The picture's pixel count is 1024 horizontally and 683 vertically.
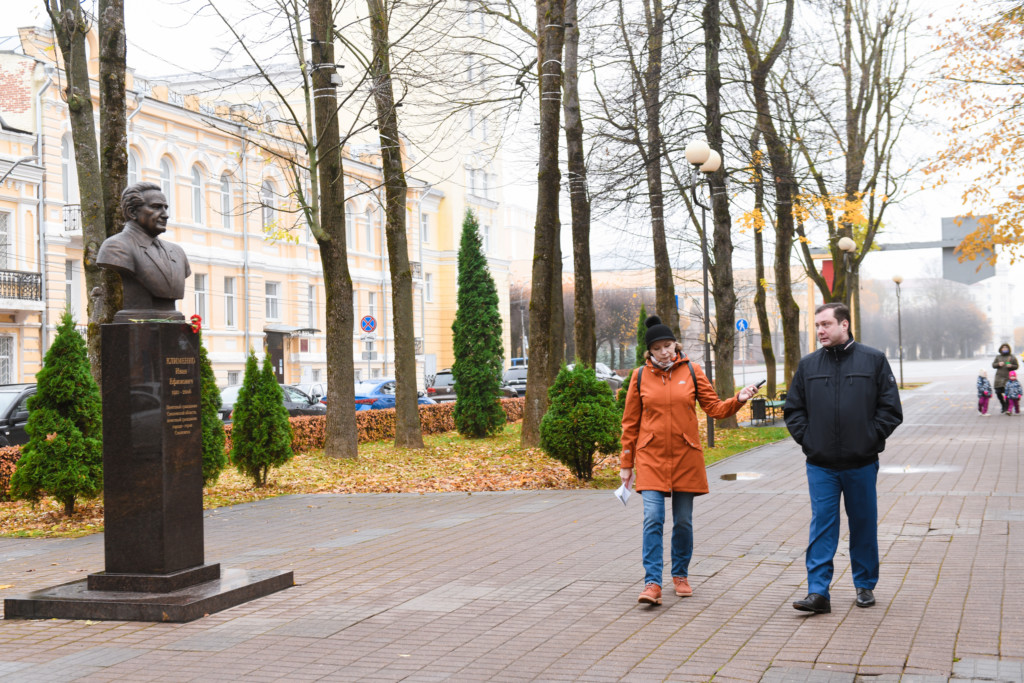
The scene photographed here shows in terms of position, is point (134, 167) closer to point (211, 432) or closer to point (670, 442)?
point (211, 432)

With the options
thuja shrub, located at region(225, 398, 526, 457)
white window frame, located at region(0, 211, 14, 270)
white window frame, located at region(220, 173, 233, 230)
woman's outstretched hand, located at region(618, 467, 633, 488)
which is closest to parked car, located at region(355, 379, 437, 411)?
thuja shrub, located at region(225, 398, 526, 457)

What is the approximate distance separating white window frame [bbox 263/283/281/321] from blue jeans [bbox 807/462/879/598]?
123 ft

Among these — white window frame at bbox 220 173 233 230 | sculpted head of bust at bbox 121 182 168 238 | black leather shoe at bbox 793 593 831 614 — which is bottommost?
black leather shoe at bbox 793 593 831 614

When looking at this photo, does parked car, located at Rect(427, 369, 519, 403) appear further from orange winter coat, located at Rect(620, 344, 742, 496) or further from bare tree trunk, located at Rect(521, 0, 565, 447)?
orange winter coat, located at Rect(620, 344, 742, 496)

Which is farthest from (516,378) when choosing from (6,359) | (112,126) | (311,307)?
(112,126)

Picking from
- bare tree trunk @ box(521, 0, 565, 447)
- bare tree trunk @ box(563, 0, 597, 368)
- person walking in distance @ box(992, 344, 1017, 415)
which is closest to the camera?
bare tree trunk @ box(521, 0, 565, 447)

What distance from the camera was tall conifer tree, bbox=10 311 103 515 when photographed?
38.0 ft

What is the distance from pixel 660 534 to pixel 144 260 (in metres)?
3.99

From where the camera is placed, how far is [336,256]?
18188 mm

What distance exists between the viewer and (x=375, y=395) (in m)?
30.4

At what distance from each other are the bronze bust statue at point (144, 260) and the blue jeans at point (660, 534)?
3.58 meters

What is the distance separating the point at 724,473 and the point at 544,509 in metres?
4.38

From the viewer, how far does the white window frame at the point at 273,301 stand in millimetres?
42406

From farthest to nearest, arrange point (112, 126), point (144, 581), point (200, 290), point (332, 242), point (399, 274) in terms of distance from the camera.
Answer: point (200, 290) < point (399, 274) < point (332, 242) < point (112, 126) < point (144, 581)
